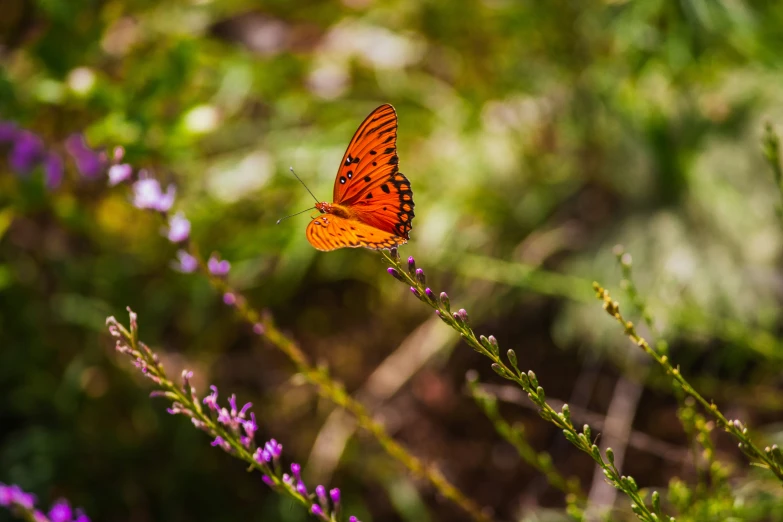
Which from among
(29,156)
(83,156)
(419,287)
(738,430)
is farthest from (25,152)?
(738,430)

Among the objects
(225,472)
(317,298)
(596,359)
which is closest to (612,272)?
(596,359)

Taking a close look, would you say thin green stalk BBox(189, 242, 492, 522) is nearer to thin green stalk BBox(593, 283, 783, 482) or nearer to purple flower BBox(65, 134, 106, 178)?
thin green stalk BBox(593, 283, 783, 482)

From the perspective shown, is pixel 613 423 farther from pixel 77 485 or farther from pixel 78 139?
pixel 78 139

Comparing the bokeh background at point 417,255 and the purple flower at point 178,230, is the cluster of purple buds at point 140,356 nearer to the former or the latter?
A: the purple flower at point 178,230

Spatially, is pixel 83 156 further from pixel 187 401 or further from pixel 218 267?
pixel 187 401

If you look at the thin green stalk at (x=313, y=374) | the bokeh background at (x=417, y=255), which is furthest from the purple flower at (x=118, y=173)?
the bokeh background at (x=417, y=255)

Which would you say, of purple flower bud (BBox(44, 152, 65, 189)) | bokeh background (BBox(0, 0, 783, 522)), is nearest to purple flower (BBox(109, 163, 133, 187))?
bokeh background (BBox(0, 0, 783, 522))
